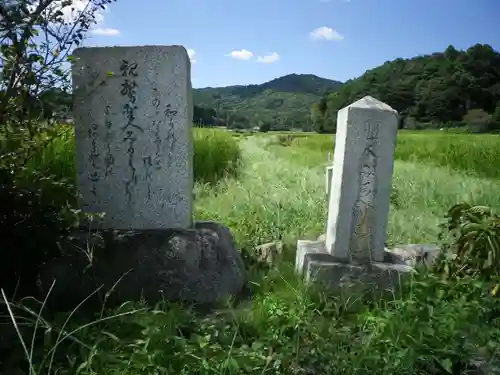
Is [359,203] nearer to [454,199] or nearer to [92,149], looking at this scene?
[92,149]

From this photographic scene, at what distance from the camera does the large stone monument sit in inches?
110

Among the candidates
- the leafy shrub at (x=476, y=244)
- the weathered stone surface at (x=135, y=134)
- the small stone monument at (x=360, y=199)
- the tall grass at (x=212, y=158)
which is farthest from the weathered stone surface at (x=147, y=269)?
the tall grass at (x=212, y=158)

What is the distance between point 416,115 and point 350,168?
19.1 metres

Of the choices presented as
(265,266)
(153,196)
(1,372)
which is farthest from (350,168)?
(1,372)

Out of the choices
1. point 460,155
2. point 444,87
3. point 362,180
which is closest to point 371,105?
point 362,180

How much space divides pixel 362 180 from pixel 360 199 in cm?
14

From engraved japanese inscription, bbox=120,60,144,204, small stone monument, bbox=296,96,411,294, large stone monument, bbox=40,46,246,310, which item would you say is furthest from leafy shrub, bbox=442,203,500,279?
engraved japanese inscription, bbox=120,60,144,204

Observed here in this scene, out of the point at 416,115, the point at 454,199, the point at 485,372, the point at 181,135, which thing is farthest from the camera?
the point at 416,115

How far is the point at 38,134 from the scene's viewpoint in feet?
8.43

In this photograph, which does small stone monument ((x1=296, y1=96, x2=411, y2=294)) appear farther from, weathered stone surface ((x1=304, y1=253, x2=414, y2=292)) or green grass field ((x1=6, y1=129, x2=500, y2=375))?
A: green grass field ((x1=6, y1=129, x2=500, y2=375))

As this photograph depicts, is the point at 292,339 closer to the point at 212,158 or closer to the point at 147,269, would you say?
the point at 147,269

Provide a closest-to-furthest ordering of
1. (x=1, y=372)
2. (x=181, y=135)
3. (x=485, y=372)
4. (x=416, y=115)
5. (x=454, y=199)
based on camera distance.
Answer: (x=1, y=372) < (x=485, y=372) < (x=181, y=135) < (x=454, y=199) < (x=416, y=115)

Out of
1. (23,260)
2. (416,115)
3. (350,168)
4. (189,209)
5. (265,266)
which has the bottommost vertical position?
(265,266)

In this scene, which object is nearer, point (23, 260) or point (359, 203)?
point (23, 260)
